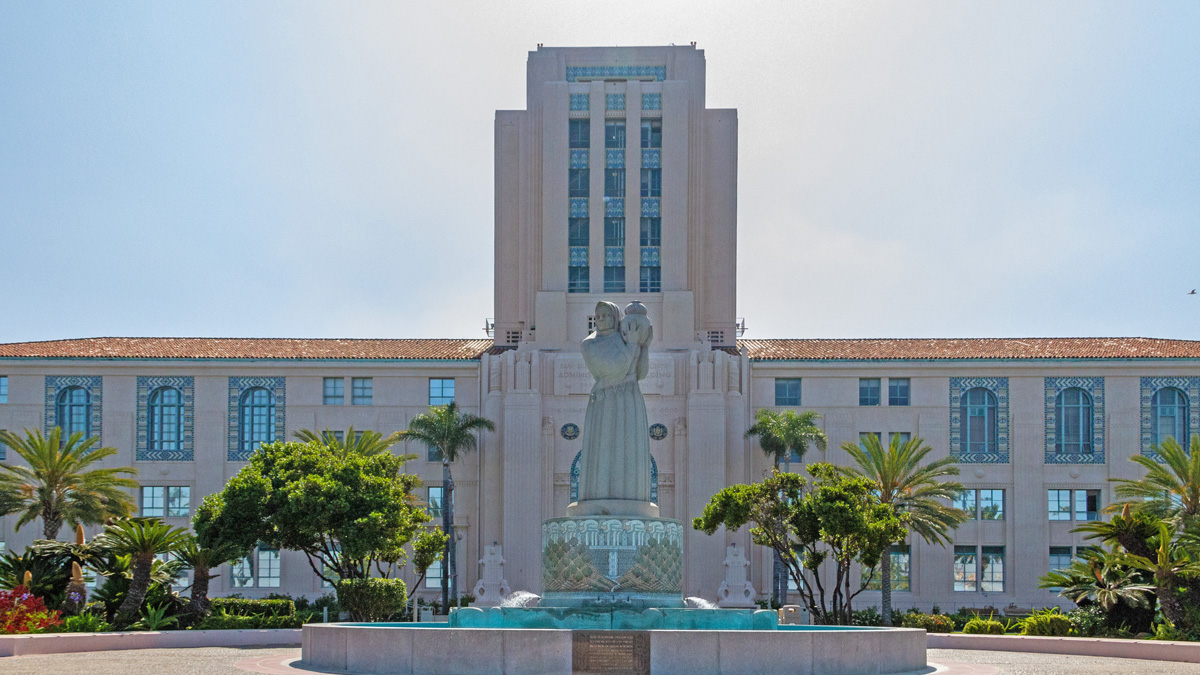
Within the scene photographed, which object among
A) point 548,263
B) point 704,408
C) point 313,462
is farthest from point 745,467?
point 313,462

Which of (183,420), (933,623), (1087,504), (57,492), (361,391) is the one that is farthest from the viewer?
(361,391)

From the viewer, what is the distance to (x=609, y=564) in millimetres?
25844

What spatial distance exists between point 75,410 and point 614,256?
87.2 ft

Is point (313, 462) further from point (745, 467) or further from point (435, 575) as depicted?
point (745, 467)

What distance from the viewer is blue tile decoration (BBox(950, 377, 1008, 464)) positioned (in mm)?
64750

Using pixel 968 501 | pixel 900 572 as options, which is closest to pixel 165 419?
pixel 900 572

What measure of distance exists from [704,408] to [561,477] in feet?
23.6

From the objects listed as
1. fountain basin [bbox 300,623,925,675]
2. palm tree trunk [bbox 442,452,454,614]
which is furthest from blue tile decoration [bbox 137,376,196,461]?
fountain basin [bbox 300,623,925,675]

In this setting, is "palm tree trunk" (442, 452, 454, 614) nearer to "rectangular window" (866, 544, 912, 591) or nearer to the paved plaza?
"rectangular window" (866, 544, 912, 591)

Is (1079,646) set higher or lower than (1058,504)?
lower

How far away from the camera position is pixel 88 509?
5378cm

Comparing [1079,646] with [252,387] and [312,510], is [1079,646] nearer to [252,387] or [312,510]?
[312,510]

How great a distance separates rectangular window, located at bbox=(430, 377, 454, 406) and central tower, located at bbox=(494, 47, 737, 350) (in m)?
4.84

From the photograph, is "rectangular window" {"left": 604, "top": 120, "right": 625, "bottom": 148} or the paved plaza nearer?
the paved plaza
